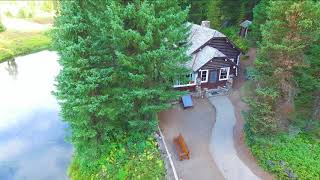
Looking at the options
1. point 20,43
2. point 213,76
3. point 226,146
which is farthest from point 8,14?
point 226,146

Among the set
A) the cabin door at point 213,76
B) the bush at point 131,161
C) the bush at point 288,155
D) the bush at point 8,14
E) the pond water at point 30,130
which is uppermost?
the bush at point 8,14

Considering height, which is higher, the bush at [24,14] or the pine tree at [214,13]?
→ the pine tree at [214,13]

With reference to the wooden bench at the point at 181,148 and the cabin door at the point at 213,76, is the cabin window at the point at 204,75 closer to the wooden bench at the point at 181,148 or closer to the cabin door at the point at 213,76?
the cabin door at the point at 213,76

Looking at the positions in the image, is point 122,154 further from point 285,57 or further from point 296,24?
point 296,24

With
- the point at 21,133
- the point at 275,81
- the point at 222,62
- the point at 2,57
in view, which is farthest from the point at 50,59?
the point at 275,81

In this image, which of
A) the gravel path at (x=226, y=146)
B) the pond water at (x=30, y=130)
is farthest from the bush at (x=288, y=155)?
the pond water at (x=30, y=130)

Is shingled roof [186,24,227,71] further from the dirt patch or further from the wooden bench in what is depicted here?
the wooden bench

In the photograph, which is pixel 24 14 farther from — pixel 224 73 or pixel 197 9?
pixel 224 73
